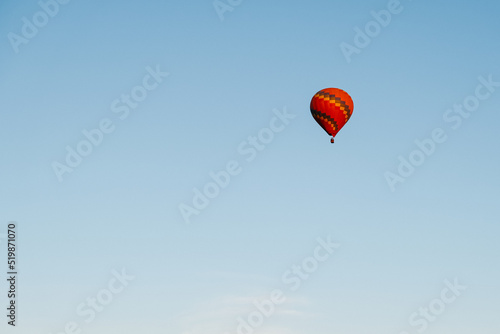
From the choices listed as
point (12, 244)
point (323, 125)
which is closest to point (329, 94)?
point (323, 125)

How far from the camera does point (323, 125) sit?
3371 inches

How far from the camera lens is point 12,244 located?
60.6 m

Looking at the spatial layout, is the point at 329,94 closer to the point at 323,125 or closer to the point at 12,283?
the point at 323,125

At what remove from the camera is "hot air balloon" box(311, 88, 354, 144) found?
8519cm

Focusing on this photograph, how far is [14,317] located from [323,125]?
118 feet

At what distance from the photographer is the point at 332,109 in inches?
3351

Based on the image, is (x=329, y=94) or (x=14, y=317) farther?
(x=329, y=94)

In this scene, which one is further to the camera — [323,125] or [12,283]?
[323,125]

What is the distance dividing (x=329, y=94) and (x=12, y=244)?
3577 cm

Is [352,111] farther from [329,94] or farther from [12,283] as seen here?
[12,283]

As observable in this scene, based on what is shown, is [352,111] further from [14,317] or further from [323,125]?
[14,317]

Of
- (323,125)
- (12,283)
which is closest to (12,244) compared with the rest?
(12,283)

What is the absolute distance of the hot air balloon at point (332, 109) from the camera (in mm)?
85188

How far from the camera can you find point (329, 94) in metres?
85.6
